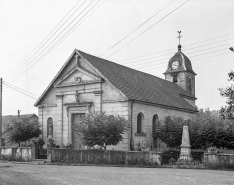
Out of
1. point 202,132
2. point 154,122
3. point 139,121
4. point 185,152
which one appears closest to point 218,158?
point 185,152

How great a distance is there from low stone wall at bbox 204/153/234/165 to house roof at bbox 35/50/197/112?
30.5 feet

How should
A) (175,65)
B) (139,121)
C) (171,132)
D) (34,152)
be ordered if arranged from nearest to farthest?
(34,152), (139,121), (171,132), (175,65)

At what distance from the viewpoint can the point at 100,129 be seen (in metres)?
25.6

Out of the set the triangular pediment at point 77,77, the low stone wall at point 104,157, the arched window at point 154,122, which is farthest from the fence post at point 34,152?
the arched window at point 154,122

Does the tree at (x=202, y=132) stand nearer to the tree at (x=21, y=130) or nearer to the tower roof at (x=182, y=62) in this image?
the tree at (x=21, y=130)

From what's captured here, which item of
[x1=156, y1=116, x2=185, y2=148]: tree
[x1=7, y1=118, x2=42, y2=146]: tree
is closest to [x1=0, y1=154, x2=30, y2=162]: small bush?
[x1=7, y1=118, x2=42, y2=146]: tree

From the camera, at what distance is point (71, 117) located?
32875 mm

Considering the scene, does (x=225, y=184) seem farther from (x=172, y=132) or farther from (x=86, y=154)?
(x=172, y=132)

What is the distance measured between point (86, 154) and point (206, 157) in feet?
26.6

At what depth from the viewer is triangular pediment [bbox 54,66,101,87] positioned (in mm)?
31234

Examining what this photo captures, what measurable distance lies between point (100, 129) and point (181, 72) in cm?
2751

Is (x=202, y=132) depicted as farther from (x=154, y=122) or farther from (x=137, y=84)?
(x=137, y=84)

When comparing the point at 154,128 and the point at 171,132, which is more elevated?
the point at 154,128

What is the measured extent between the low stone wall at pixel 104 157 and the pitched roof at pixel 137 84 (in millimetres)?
6446
